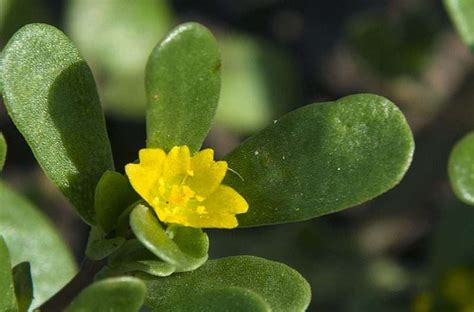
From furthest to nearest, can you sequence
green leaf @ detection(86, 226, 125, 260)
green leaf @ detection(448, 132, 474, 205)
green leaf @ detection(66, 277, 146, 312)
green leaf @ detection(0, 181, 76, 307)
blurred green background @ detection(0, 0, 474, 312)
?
1. blurred green background @ detection(0, 0, 474, 312)
2. green leaf @ detection(0, 181, 76, 307)
3. green leaf @ detection(448, 132, 474, 205)
4. green leaf @ detection(86, 226, 125, 260)
5. green leaf @ detection(66, 277, 146, 312)

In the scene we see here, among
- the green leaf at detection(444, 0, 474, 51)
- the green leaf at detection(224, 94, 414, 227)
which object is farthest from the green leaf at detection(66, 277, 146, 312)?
the green leaf at detection(444, 0, 474, 51)

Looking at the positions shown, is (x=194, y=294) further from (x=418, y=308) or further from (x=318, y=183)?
(x=418, y=308)

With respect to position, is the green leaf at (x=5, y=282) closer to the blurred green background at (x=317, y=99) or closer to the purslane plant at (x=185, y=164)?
the purslane plant at (x=185, y=164)

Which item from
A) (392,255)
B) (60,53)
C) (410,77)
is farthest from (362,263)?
(60,53)

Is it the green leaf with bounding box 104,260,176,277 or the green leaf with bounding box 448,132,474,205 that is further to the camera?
the green leaf with bounding box 448,132,474,205

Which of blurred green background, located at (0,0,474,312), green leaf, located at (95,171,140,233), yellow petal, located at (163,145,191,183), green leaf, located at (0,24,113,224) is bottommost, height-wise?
blurred green background, located at (0,0,474,312)

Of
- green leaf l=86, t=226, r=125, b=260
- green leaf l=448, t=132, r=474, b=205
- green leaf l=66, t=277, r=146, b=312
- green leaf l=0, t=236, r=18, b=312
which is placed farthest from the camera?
green leaf l=448, t=132, r=474, b=205

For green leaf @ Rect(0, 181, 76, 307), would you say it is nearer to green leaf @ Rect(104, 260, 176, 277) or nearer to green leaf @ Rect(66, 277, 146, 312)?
green leaf @ Rect(104, 260, 176, 277)

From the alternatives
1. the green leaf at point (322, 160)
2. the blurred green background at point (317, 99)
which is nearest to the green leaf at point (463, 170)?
the green leaf at point (322, 160)

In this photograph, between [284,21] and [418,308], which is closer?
[418,308]
